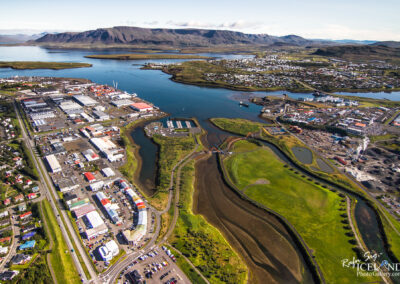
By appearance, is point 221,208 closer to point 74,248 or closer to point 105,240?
point 105,240

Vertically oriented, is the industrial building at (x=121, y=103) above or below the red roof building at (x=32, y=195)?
above

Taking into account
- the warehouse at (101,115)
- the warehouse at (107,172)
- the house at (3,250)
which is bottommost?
the house at (3,250)

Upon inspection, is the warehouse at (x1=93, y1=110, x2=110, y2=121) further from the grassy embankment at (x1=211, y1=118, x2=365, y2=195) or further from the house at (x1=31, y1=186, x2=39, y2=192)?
the house at (x1=31, y1=186, x2=39, y2=192)

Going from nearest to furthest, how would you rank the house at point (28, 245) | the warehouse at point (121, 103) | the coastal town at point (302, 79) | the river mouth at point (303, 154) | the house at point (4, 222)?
the house at point (28, 245), the house at point (4, 222), the river mouth at point (303, 154), the warehouse at point (121, 103), the coastal town at point (302, 79)

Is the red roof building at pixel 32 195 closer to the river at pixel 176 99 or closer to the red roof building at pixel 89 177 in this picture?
the red roof building at pixel 89 177

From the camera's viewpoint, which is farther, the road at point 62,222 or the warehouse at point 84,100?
the warehouse at point 84,100

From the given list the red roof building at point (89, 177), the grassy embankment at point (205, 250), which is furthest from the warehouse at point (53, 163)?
the grassy embankment at point (205, 250)

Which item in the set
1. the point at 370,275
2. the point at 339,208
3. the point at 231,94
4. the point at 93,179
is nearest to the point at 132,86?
the point at 231,94

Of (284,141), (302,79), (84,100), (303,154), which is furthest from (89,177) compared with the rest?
(302,79)

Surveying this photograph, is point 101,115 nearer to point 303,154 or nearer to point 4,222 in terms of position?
point 4,222
